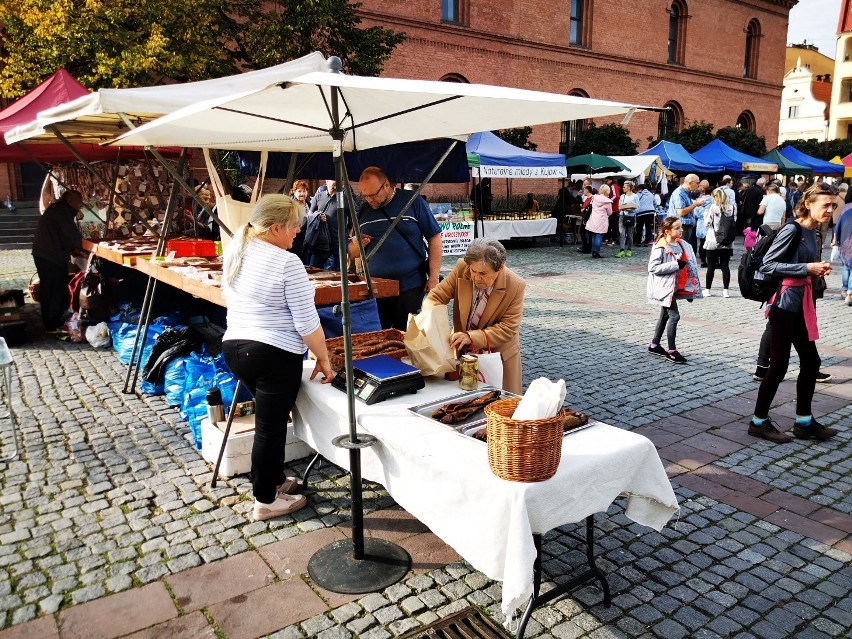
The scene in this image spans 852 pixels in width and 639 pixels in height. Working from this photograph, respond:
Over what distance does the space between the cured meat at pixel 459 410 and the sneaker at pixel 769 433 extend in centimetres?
302

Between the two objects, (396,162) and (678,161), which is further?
(678,161)

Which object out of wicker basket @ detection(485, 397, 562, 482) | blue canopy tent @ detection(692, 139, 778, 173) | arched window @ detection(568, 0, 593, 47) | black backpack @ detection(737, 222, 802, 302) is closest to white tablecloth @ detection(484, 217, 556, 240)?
blue canopy tent @ detection(692, 139, 778, 173)

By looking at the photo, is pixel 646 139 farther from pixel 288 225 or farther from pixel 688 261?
pixel 288 225

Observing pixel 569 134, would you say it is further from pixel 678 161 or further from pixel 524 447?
pixel 524 447

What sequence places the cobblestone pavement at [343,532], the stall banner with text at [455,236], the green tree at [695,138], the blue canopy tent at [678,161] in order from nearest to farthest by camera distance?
the cobblestone pavement at [343,532], the stall banner with text at [455,236], the blue canopy tent at [678,161], the green tree at [695,138]

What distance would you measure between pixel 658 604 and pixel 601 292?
9.19 metres

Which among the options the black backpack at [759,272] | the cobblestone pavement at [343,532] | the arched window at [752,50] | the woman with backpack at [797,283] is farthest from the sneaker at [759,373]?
the arched window at [752,50]

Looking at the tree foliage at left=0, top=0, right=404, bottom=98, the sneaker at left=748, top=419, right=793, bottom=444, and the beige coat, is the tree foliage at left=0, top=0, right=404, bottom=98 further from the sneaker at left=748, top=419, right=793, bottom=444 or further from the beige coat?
→ the sneaker at left=748, top=419, right=793, bottom=444

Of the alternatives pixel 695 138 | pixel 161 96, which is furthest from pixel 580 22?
pixel 161 96

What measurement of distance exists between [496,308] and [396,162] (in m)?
3.06

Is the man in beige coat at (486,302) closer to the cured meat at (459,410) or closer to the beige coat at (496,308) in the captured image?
the beige coat at (496,308)

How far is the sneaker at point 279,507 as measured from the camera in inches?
151

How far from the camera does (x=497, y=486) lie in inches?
97.7

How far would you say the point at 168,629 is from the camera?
2.93 m
